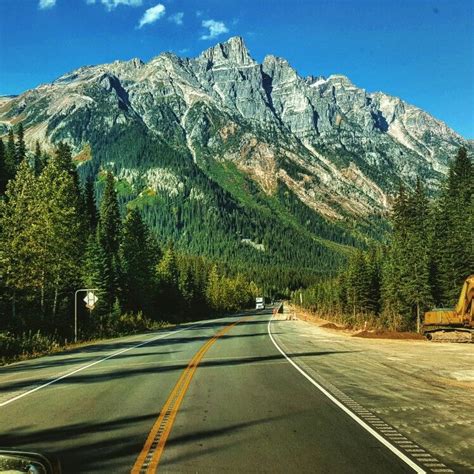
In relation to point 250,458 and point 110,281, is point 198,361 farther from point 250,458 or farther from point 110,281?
point 110,281

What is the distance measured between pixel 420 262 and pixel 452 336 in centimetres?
→ 2170

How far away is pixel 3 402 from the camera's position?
1115 cm

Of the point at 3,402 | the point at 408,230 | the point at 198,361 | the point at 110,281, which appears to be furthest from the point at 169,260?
the point at 3,402

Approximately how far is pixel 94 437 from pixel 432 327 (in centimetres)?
3043

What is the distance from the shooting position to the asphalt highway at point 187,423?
6.68 metres

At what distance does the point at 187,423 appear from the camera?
8.96 meters

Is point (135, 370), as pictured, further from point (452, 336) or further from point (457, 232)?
point (457, 232)

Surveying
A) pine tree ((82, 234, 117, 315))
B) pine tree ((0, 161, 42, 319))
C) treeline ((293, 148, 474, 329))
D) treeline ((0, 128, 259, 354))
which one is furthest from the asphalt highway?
treeline ((293, 148, 474, 329))

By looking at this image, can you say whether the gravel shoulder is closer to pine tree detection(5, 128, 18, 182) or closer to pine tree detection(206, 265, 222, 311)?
pine tree detection(5, 128, 18, 182)

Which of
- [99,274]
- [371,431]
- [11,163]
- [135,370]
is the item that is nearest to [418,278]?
[99,274]

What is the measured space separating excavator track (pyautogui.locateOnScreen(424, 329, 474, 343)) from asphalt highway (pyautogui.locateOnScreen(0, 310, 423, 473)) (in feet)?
65.2

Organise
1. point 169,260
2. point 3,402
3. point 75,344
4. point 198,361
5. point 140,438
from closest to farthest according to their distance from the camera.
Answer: point 140,438, point 3,402, point 198,361, point 75,344, point 169,260

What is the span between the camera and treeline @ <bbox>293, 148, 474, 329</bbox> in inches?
2056

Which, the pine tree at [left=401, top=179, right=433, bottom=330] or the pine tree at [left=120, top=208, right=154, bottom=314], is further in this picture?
the pine tree at [left=120, top=208, right=154, bottom=314]
